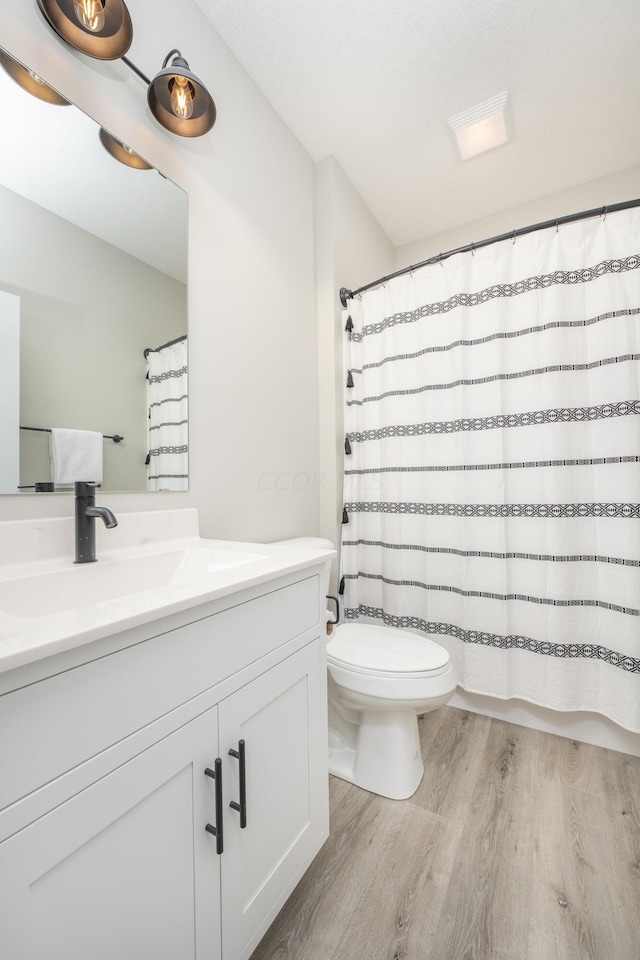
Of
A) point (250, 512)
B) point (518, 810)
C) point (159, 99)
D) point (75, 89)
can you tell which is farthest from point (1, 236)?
point (518, 810)

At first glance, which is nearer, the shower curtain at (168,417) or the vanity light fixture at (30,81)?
the vanity light fixture at (30,81)

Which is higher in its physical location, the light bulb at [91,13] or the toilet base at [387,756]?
the light bulb at [91,13]

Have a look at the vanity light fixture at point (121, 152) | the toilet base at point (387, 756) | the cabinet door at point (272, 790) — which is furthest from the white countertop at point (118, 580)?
the vanity light fixture at point (121, 152)

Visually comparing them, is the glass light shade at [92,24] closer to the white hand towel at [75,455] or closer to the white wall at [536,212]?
the white hand towel at [75,455]

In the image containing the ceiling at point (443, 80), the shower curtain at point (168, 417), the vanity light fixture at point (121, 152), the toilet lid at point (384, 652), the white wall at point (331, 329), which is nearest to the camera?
the vanity light fixture at point (121, 152)

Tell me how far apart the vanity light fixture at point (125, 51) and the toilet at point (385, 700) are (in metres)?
1.63

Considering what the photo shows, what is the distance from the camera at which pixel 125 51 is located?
0.99 metres

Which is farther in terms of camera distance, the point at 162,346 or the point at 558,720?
the point at 558,720

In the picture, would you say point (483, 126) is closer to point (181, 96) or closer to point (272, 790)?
point (181, 96)

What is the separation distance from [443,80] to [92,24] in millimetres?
1301

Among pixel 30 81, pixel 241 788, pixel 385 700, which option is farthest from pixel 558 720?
pixel 30 81

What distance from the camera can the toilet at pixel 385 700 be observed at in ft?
4.05

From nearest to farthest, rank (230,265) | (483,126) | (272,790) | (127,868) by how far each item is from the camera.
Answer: (127,868) < (272,790) < (230,265) < (483,126)

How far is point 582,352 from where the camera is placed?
4.84ft
